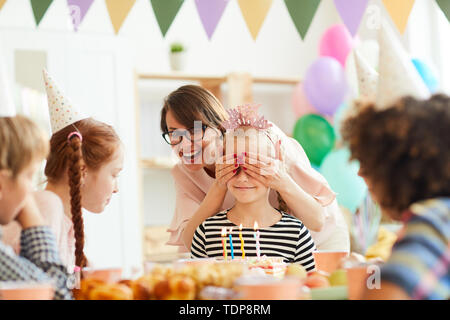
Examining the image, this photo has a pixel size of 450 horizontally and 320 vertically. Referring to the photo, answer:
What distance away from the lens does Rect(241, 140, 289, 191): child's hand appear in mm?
1354

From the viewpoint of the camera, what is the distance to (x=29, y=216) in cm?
78

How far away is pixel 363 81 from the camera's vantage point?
1061mm

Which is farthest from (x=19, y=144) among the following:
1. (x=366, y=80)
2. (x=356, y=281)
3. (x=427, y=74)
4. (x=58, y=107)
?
(x=427, y=74)

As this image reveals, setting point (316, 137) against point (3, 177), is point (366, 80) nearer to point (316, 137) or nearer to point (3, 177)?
point (3, 177)

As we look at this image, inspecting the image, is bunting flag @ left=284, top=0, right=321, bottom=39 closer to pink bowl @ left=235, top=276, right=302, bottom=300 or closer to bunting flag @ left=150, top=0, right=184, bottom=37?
bunting flag @ left=150, top=0, right=184, bottom=37

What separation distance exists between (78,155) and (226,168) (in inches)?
18.3

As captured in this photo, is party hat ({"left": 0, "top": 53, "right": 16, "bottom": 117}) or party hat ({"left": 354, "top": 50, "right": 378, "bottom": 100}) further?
party hat ({"left": 354, "top": 50, "right": 378, "bottom": 100})

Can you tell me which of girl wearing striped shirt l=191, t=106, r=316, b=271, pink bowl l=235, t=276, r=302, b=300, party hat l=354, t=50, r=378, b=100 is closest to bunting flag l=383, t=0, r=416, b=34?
party hat l=354, t=50, r=378, b=100

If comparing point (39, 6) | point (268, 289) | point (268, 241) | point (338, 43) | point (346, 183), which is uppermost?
point (338, 43)

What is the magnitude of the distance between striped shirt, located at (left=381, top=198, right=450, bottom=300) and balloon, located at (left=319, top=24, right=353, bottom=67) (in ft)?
9.54
